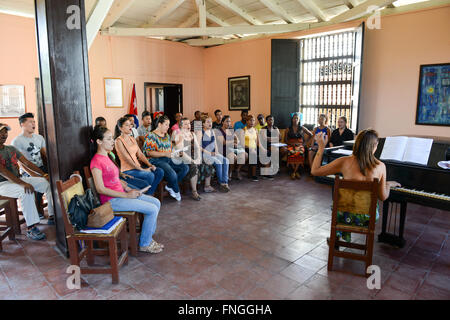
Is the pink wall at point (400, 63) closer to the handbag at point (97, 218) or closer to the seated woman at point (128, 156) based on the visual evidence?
the seated woman at point (128, 156)

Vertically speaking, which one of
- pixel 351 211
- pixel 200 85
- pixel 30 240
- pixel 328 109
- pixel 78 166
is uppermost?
pixel 200 85

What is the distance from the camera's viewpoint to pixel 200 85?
9.37 metres

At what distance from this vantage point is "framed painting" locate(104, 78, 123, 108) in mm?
7352

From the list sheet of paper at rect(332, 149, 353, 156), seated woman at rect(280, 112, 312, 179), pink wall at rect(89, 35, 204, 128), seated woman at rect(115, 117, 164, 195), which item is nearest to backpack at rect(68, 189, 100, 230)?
seated woman at rect(115, 117, 164, 195)

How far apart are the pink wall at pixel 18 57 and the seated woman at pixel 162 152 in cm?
314

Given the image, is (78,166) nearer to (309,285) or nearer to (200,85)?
(309,285)

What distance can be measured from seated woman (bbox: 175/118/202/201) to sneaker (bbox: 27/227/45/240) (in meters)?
2.15

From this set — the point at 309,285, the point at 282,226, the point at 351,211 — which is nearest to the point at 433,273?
the point at 351,211

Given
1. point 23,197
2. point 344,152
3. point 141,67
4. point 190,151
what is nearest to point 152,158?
point 190,151

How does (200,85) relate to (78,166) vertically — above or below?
above

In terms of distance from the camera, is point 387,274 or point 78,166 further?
point 78,166

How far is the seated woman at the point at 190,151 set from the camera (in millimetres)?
5035

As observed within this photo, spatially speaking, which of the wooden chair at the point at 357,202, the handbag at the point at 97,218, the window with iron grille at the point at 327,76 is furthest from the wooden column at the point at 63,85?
the window with iron grille at the point at 327,76

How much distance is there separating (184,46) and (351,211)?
7505mm
